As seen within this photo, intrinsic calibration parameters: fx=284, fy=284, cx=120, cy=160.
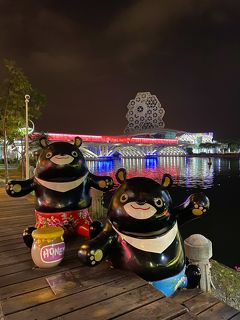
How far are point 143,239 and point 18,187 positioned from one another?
2.15 meters

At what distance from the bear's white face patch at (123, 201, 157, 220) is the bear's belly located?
328 millimetres

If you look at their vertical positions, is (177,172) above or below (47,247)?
below

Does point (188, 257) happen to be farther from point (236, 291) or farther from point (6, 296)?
point (6, 296)

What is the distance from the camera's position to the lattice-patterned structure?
97000 mm

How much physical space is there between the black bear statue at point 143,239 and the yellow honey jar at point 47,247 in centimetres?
31

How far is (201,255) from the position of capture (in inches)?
144

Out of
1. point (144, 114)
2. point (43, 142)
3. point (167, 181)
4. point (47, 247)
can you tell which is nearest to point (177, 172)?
point (43, 142)

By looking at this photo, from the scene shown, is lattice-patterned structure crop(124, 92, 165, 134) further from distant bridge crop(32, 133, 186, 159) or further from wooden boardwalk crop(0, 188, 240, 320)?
wooden boardwalk crop(0, 188, 240, 320)

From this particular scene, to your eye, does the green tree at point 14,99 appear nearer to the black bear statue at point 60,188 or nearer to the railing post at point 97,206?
the railing post at point 97,206

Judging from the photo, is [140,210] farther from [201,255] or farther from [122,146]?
[122,146]

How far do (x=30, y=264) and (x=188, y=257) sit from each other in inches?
78.6

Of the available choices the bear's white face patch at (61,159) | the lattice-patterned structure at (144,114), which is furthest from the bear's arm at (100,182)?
the lattice-patterned structure at (144,114)

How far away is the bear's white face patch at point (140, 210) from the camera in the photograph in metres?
2.92

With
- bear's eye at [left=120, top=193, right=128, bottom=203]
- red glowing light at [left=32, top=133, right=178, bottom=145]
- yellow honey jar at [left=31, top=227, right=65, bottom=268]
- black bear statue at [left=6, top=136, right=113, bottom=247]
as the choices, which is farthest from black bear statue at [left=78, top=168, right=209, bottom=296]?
red glowing light at [left=32, top=133, right=178, bottom=145]
